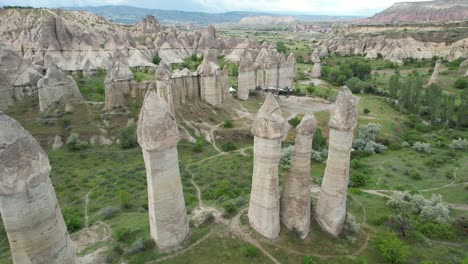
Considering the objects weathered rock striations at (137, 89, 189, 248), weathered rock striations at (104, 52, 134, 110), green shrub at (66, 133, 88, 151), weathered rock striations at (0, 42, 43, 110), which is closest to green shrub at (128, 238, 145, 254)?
weathered rock striations at (137, 89, 189, 248)

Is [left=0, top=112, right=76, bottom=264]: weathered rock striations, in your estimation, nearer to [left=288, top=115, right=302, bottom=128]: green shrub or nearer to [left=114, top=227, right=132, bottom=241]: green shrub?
[left=114, top=227, right=132, bottom=241]: green shrub

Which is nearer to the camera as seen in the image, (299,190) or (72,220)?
(299,190)

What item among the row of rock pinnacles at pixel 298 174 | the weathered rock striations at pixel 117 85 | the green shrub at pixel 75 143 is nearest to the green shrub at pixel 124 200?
the row of rock pinnacles at pixel 298 174

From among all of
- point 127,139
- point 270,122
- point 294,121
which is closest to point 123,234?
point 270,122

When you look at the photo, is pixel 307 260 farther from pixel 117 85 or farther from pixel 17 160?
pixel 117 85

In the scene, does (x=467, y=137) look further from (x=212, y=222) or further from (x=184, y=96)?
(x=212, y=222)

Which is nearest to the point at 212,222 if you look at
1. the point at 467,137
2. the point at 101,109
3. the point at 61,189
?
the point at 61,189
